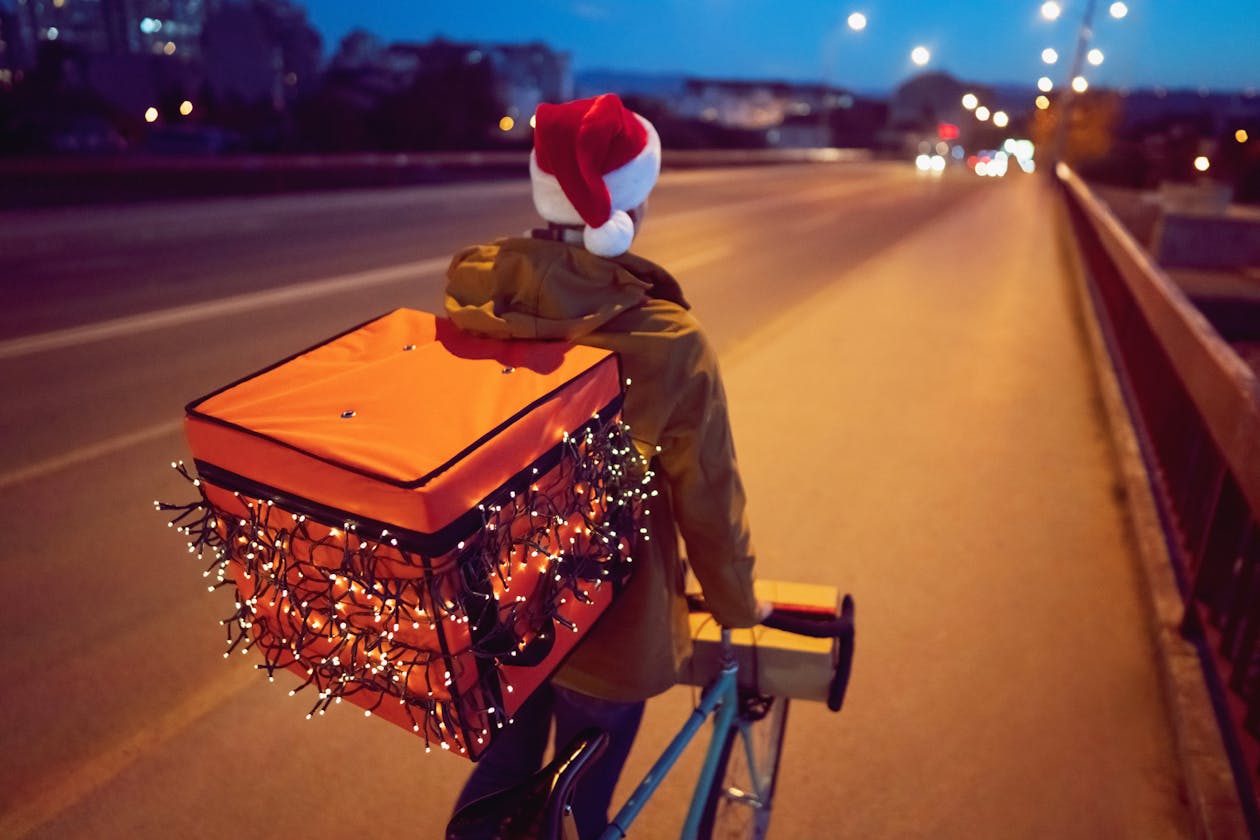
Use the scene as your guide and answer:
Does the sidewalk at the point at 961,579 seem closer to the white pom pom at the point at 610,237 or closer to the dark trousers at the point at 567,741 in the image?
the dark trousers at the point at 567,741

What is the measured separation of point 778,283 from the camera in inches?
461

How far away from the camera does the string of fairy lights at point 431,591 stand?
127 centimetres

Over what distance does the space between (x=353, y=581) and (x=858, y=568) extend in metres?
3.46

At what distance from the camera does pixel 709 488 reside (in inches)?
70.6

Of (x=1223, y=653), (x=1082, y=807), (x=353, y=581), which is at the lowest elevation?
(x=1082, y=807)

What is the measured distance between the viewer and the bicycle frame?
80.9 inches

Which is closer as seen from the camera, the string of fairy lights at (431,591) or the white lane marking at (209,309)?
the string of fairy lights at (431,591)

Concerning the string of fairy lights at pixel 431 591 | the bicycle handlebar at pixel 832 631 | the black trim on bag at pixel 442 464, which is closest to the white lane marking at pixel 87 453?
the string of fairy lights at pixel 431 591

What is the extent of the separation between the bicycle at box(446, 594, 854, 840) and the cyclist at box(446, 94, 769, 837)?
22cm

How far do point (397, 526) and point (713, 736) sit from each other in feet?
4.38

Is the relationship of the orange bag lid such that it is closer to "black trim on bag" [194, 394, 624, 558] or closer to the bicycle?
"black trim on bag" [194, 394, 624, 558]

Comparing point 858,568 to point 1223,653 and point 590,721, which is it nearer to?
point 1223,653

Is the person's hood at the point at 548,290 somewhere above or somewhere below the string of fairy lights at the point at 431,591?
above

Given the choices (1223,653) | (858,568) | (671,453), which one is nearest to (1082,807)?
(1223,653)
